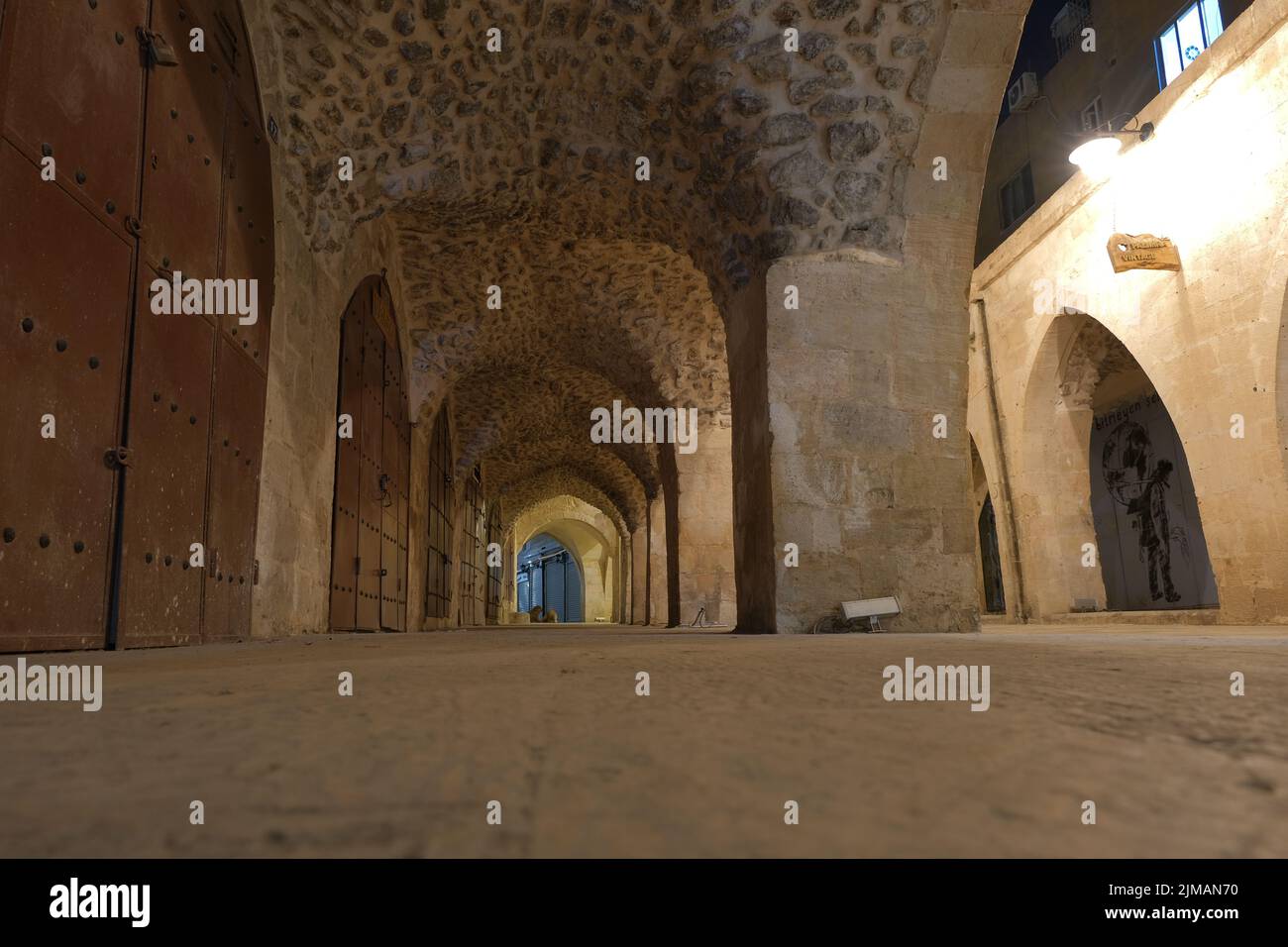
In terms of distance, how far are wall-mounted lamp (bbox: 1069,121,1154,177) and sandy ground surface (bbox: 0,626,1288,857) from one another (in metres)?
7.41

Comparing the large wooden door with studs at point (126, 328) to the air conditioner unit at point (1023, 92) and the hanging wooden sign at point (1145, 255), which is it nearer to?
the hanging wooden sign at point (1145, 255)

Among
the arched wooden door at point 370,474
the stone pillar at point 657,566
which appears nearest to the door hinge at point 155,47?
the arched wooden door at point 370,474

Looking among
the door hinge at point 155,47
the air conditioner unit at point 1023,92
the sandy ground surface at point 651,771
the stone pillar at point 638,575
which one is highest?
the air conditioner unit at point 1023,92

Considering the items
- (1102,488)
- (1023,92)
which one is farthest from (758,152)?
(1023,92)

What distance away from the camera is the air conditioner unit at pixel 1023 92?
15.9 meters

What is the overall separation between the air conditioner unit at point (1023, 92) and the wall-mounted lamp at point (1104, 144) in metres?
9.76

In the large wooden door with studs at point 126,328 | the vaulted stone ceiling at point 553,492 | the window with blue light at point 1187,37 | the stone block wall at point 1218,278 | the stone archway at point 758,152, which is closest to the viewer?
the large wooden door with studs at point 126,328

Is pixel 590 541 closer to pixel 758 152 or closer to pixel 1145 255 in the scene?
pixel 1145 255

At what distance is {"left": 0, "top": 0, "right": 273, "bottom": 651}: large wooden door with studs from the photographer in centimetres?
280

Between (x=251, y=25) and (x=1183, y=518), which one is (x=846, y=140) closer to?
(x=251, y=25)

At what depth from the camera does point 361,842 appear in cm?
65

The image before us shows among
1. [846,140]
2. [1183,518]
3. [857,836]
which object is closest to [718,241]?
[846,140]
